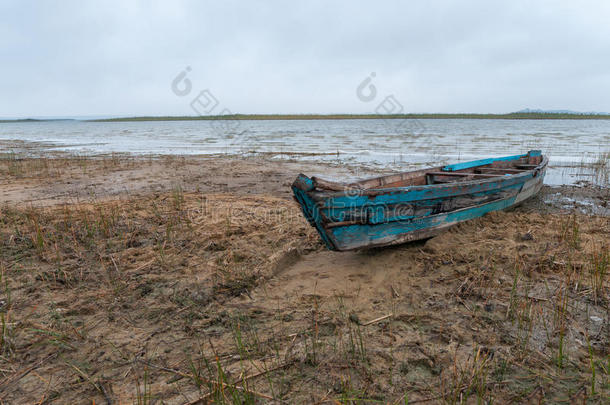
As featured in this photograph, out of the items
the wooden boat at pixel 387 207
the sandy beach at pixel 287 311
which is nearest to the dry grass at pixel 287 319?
the sandy beach at pixel 287 311

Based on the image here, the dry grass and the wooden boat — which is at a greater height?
the wooden boat

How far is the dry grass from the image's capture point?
2512 mm

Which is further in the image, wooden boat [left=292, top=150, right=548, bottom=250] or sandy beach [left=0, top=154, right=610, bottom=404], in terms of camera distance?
wooden boat [left=292, top=150, right=548, bottom=250]

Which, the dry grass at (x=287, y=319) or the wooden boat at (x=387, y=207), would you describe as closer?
the dry grass at (x=287, y=319)

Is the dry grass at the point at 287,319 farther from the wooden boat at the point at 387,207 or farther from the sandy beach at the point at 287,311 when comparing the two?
the wooden boat at the point at 387,207

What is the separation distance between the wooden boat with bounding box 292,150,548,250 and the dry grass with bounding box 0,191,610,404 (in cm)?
33

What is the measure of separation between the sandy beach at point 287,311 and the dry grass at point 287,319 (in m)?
0.02

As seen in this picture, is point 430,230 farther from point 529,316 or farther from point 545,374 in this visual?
point 545,374

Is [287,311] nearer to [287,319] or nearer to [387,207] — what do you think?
[287,319]

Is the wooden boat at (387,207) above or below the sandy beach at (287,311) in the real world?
above

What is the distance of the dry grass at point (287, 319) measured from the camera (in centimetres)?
251

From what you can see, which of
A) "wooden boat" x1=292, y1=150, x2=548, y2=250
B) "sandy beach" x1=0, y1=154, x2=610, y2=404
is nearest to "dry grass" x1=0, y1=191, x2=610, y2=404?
"sandy beach" x1=0, y1=154, x2=610, y2=404

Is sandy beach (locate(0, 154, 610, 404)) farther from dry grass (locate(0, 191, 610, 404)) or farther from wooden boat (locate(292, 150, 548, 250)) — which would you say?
wooden boat (locate(292, 150, 548, 250))

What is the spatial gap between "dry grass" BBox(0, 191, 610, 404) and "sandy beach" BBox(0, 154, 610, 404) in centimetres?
2
